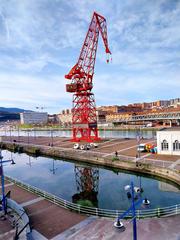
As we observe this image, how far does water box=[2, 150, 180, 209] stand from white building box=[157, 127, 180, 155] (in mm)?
7616

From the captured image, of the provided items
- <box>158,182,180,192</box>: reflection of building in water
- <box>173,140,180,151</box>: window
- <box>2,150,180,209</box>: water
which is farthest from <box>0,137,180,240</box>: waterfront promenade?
<box>173,140,180,151</box>: window

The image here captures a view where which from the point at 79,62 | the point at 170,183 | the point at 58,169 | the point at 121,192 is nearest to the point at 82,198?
the point at 121,192

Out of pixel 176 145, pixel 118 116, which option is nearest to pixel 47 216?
pixel 176 145

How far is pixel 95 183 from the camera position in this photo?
2520cm

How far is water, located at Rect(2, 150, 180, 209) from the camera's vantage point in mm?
18969

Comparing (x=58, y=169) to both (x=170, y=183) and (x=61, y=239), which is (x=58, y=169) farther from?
(x=61, y=239)

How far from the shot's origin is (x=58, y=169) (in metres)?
32.9

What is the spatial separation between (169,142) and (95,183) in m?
13.6

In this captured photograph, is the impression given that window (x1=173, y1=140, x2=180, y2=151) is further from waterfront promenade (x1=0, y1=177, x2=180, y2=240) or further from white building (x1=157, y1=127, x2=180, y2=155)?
waterfront promenade (x1=0, y1=177, x2=180, y2=240)

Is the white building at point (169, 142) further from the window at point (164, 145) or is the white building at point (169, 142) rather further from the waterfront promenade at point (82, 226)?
the waterfront promenade at point (82, 226)

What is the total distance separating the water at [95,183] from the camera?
19.0 meters

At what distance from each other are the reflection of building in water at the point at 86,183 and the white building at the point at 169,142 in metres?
11.3

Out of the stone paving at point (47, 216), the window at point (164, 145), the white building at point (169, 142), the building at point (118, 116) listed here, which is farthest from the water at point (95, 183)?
the building at point (118, 116)

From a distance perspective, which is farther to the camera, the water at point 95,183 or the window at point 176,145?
the window at point 176,145
